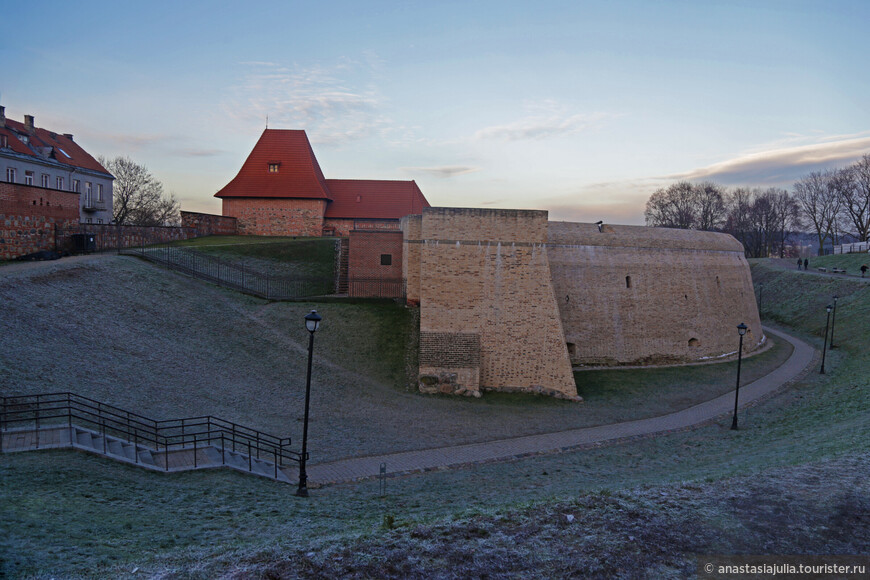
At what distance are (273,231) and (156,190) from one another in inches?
992

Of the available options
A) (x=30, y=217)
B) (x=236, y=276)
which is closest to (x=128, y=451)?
(x=236, y=276)

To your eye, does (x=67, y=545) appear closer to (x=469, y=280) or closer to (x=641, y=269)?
(x=469, y=280)

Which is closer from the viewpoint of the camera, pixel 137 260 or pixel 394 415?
pixel 394 415

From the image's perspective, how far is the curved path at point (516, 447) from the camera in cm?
1037

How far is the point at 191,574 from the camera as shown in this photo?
5137 millimetres

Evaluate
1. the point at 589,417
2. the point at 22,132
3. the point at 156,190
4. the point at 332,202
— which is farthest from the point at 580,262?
the point at 156,190

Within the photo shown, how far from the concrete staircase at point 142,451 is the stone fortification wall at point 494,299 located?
7448mm

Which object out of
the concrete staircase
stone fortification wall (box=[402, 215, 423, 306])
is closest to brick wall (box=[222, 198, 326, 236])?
stone fortification wall (box=[402, 215, 423, 306])

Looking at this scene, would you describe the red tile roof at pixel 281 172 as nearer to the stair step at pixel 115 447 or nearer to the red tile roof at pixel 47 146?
the red tile roof at pixel 47 146

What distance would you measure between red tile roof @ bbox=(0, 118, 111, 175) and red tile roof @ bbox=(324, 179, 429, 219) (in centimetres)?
1617

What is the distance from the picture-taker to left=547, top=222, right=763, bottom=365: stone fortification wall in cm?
2117

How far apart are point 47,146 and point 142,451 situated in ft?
102

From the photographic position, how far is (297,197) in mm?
34094

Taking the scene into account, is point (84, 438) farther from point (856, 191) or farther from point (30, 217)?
point (856, 191)
